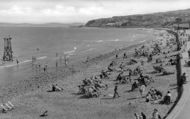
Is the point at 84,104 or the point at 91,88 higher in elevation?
the point at 91,88

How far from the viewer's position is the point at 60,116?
28688 mm

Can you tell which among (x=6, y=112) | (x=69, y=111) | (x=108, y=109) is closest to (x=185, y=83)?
(x=108, y=109)

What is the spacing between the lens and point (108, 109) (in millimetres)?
29406

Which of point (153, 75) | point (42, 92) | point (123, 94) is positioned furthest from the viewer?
point (153, 75)

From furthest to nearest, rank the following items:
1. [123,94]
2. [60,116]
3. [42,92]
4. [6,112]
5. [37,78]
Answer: [37,78]
[42,92]
[123,94]
[6,112]
[60,116]

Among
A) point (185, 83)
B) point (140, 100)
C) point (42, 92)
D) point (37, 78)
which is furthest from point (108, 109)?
point (37, 78)

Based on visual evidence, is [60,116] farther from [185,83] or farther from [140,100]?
[185,83]

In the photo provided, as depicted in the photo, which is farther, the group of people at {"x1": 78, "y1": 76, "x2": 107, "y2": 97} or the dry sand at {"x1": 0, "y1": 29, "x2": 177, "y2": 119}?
the group of people at {"x1": 78, "y1": 76, "x2": 107, "y2": 97}

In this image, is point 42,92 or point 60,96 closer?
point 60,96

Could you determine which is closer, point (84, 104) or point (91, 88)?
point (84, 104)

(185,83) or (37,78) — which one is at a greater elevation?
(185,83)

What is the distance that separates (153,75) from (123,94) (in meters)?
8.61

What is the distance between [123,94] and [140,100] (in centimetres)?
363

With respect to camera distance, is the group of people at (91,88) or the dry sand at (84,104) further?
the group of people at (91,88)
